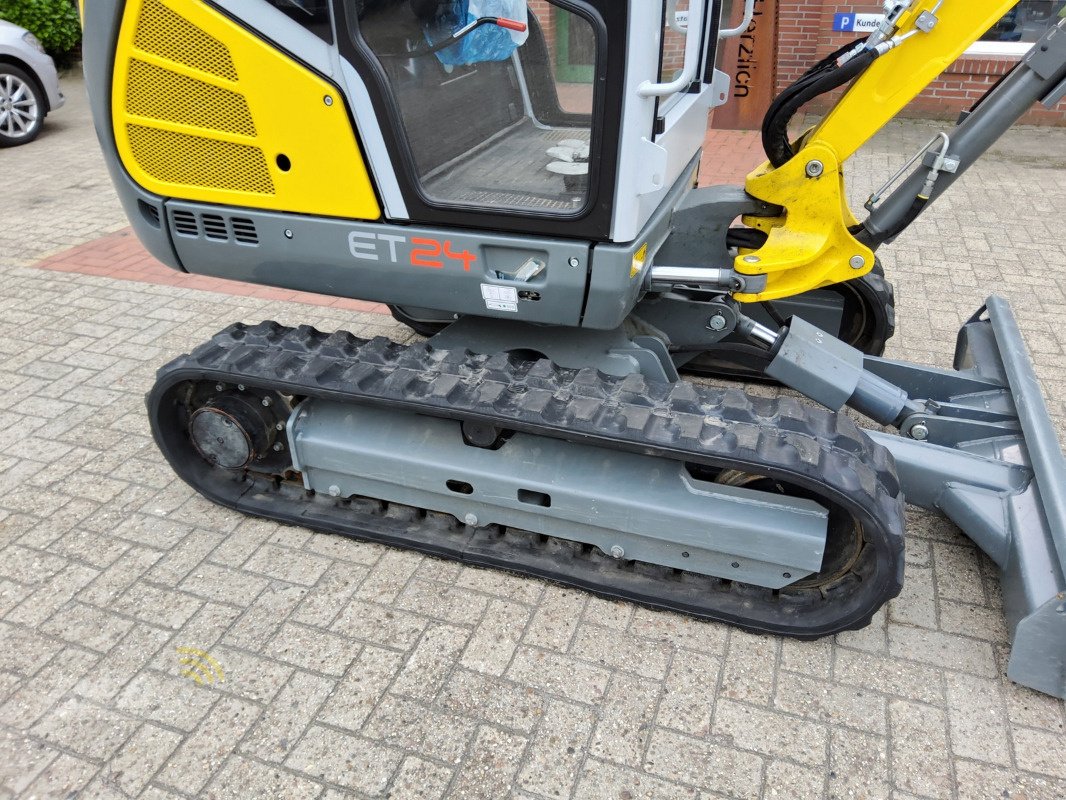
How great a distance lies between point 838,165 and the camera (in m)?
3.12

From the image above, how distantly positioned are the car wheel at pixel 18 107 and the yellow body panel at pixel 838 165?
8365 millimetres

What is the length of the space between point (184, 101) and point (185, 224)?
0.45 meters

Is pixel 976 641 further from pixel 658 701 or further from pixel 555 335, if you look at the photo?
pixel 555 335

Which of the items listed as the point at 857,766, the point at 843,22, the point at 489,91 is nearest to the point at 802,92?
the point at 489,91

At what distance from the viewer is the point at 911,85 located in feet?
9.57

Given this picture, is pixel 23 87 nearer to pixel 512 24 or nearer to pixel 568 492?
pixel 512 24

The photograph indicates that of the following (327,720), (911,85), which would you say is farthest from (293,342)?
(911,85)

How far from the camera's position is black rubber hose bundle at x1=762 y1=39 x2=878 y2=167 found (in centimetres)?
293

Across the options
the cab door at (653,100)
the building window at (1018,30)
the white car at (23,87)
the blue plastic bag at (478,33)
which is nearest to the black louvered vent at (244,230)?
the blue plastic bag at (478,33)

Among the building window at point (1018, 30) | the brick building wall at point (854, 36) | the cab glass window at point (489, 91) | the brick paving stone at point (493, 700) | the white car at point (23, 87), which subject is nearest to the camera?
the brick paving stone at point (493, 700)

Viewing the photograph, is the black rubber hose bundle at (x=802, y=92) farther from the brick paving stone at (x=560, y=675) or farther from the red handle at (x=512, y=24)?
the brick paving stone at (x=560, y=675)

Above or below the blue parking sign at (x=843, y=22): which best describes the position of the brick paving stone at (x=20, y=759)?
below

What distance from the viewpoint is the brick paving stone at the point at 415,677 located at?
221 centimetres

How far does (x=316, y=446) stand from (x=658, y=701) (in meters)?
1.50
